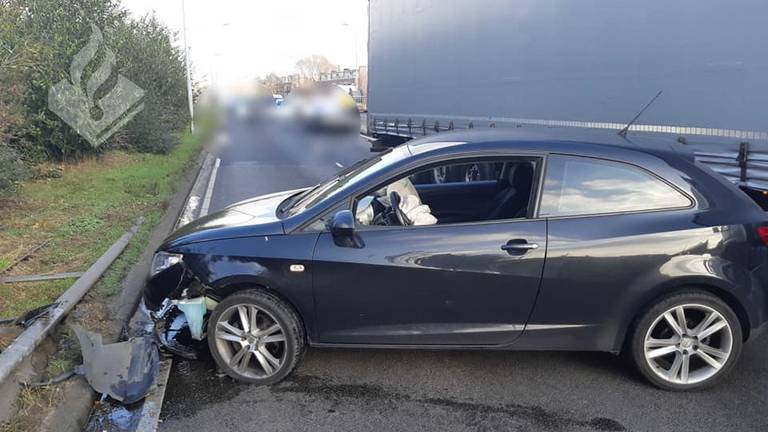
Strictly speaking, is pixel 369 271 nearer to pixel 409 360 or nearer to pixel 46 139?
pixel 409 360

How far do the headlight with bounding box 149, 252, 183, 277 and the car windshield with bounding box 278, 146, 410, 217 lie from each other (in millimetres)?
751

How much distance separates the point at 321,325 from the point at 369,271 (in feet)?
1.60

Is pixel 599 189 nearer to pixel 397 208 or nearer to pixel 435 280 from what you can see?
pixel 435 280

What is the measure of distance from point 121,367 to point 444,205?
106 inches

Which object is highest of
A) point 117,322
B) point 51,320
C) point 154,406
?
point 51,320

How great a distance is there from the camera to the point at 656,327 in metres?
4.00

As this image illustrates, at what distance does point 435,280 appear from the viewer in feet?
13.0

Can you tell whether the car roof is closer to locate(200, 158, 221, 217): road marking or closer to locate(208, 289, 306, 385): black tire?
locate(208, 289, 306, 385): black tire

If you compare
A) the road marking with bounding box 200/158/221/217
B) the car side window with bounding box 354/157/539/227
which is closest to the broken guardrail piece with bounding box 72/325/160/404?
the car side window with bounding box 354/157/539/227

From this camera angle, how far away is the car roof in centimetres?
411

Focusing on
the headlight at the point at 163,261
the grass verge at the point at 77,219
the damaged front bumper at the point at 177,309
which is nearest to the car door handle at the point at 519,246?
the damaged front bumper at the point at 177,309

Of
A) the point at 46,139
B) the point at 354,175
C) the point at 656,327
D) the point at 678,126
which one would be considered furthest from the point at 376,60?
the point at 656,327

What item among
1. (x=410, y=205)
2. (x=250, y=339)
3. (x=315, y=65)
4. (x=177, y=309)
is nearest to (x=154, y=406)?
(x=250, y=339)

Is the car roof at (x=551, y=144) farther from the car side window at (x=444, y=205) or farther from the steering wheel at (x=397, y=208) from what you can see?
the steering wheel at (x=397, y=208)
